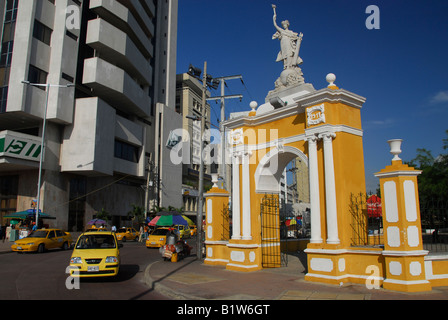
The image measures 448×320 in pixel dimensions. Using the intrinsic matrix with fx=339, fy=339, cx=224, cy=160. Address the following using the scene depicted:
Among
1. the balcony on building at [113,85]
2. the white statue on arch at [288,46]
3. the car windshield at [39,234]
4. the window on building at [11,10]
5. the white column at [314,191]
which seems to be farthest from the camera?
the balcony on building at [113,85]

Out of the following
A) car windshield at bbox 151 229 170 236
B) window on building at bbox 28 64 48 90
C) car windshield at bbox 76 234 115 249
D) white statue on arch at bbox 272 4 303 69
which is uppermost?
window on building at bbox 28 64 48 90

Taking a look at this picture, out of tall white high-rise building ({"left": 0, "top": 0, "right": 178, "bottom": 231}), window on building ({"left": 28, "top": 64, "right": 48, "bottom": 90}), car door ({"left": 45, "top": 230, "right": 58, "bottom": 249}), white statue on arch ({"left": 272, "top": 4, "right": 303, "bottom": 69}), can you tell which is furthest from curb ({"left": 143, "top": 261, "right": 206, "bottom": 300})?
window on building ({"left": 28, "top": 64, "right": 48, "bottom": 90})

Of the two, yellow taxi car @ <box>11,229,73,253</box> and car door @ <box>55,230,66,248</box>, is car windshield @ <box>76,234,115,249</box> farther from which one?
car door @ <box>55,230,66,248</box>

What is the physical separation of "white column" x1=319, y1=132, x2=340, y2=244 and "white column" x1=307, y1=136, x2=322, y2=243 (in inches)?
15.1

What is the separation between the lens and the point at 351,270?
968 cm

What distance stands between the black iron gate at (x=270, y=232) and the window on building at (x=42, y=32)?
2929 cm

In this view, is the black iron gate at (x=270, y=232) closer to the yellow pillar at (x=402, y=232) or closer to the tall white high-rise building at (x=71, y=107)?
the yellow pillar at (x=402, y=232)

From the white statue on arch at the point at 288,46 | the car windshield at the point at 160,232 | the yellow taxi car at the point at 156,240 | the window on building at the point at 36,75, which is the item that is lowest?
the yellow taxi car at the point at 156,240

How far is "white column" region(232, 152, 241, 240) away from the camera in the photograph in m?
13.0

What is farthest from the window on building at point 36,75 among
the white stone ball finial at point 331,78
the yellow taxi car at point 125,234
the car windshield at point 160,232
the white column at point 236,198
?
the white stone ball finial at point 331,78

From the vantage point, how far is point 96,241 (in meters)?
11.5

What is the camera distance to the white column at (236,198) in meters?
13.0

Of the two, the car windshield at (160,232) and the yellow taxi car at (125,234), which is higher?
the car windshield at (160,232)

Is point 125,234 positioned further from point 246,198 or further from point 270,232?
point 246,198
